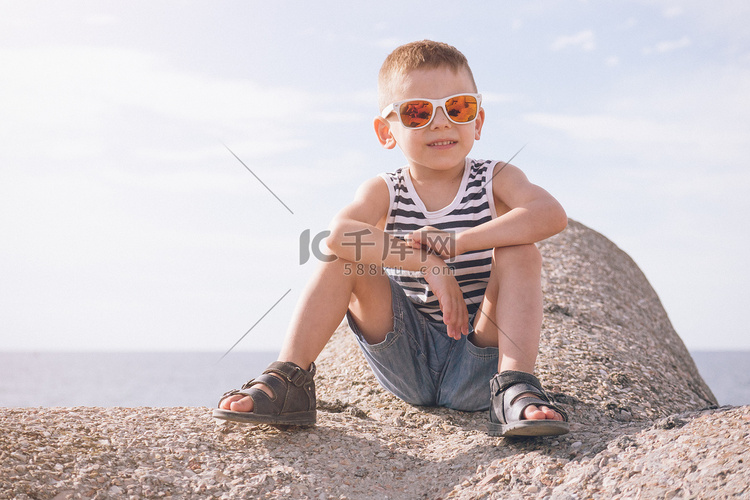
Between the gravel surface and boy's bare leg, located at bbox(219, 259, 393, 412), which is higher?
boy's bare leg, located at bbox(219, 259, 393, 412)

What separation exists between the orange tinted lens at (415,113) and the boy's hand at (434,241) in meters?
0.58

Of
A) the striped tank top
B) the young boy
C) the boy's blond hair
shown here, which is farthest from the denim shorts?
the boy's blond hair

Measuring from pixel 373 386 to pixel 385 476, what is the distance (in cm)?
139

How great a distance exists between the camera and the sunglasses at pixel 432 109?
312cm

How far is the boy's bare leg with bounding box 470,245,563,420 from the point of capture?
2.83 meters

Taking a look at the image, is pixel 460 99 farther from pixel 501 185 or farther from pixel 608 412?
pixel 608 412

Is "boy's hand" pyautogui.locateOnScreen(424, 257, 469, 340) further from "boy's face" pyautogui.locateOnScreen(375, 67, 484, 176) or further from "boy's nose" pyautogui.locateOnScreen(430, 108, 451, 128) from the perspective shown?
"boy's nose" pyautogui.locateOnScreen(430, 108, 451, 128)

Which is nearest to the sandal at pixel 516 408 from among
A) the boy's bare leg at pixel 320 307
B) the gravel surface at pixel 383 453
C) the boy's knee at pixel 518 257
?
the gravel surface at pixel 383 453

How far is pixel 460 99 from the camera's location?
314 cm

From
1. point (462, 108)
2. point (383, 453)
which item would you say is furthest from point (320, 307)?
point (462, 108)

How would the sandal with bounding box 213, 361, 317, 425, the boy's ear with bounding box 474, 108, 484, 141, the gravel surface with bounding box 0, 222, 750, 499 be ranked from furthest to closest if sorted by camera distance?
the boy's ear with bounding box 474, 108, 484, 141, the sandal with bounding box 213, 361, 317, 425, the gravel surface with bounding box 0, 222, 750, 499

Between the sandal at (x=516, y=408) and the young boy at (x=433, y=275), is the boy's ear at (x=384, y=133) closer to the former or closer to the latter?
the young boy at (x=433, y=275)

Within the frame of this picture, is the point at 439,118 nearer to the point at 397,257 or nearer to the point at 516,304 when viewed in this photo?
the point at 397,257

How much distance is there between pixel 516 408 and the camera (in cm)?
261
